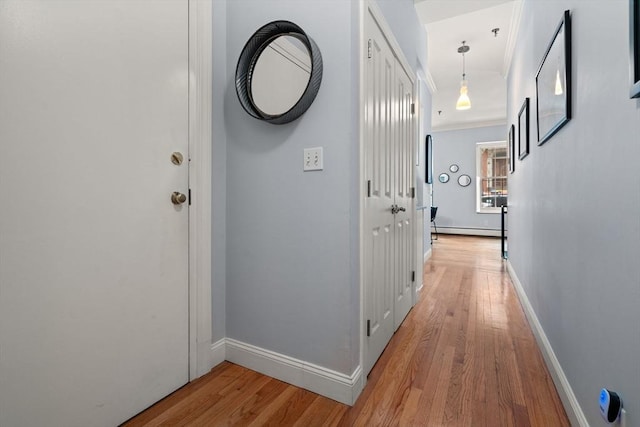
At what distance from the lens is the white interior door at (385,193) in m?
1.55

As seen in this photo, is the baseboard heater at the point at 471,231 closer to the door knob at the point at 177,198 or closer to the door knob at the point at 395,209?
the door knob at the point at 395,209

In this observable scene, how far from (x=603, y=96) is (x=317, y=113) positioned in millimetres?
1060

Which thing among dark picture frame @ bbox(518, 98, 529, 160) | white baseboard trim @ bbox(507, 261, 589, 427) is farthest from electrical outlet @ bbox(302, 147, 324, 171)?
dark picture frame @ bbox(518, 98, 529, 160)

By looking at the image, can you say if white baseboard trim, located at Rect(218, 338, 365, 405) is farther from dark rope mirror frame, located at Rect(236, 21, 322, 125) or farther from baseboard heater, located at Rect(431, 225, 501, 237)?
baseboard heater, located at Rect(431, 225, 501, 237)

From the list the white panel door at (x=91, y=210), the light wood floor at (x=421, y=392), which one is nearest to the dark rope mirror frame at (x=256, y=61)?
the white panel door at (x=91, y=210)

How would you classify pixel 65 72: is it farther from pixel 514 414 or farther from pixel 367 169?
pixel 514 414

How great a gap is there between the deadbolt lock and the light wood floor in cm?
111

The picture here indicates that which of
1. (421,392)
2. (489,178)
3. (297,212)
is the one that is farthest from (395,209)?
(489,178)

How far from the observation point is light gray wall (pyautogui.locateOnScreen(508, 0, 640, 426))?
Answer: 2.74 feet

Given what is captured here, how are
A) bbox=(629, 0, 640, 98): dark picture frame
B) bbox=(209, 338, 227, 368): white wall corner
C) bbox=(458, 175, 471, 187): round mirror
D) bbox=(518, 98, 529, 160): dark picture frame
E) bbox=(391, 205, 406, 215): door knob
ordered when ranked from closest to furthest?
bbox=(629, 0, 640, 98): dark picture frame < bbox=(209, 338, 227, 368): white wall corner < bbox=(391, 205, 406, 215): door knob < bbox=(518, 98, 529, 160): dark picture frame < bbox=(458, 175, 471, 187): round mirror

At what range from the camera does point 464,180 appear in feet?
25.3

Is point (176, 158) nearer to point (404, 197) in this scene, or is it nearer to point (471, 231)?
point (404, 197)

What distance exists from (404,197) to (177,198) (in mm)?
1618

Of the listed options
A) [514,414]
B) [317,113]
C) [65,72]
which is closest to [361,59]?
[317,113]
